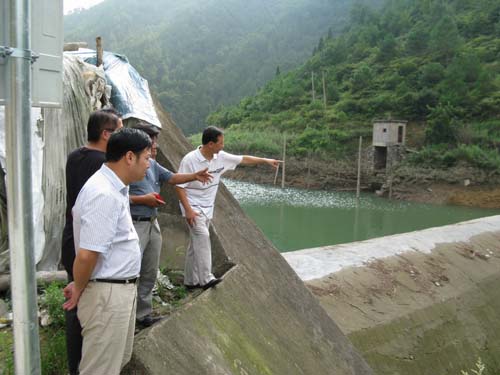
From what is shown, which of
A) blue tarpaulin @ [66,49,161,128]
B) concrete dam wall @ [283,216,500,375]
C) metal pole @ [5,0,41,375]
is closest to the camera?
metal pole @ [5,0,41,375]

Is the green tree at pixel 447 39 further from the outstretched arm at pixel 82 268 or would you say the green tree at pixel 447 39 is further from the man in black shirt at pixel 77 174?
the outstretched arm at pixel 82 268

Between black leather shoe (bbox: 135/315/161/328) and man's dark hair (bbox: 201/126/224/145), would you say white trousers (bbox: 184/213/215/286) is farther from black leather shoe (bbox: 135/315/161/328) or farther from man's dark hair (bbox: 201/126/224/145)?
black leather shoe (bbox: 135/315/161/328)

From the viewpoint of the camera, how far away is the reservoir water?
1884 centimetres

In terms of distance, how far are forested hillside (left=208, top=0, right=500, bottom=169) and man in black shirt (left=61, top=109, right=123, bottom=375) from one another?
28.8 meters

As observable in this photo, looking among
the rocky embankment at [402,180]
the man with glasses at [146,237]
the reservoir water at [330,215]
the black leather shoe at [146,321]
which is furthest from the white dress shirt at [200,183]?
the rocky embankment at [402,180]

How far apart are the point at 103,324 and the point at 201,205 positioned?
62.3 inches

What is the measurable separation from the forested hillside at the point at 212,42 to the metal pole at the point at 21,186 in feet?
217

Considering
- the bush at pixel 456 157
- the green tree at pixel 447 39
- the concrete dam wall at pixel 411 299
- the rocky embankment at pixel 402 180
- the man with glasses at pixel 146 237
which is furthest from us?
the green tree at pixel 447 39

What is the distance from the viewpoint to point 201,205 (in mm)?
3436

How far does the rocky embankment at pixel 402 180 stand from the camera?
1072 inches

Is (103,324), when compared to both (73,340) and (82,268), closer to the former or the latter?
(82,268)

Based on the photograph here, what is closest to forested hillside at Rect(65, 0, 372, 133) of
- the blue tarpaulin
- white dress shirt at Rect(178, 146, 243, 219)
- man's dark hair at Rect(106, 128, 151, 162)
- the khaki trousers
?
the blue tarpaulin

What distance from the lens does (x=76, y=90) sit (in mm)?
3539

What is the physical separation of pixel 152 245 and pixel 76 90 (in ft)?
4.64
